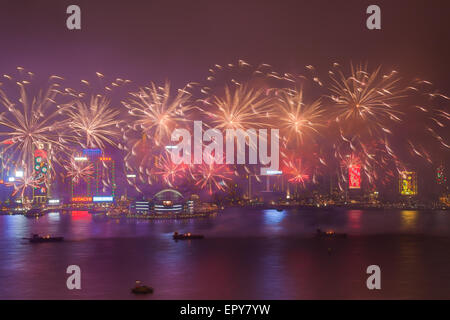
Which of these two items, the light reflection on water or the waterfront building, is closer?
the light reflection on water

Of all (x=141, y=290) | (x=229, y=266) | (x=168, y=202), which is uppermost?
(x=168, y=202)

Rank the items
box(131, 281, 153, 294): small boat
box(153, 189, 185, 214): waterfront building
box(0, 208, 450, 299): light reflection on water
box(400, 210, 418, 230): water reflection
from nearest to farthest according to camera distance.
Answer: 1. box(131, 281, 153, 294): small boat
2. box(0, 208, 450, 299): light reflection on water
3. box(400, 210, 418, 230): water reflection
4. box(153, 189, 185, 214): waterfront building

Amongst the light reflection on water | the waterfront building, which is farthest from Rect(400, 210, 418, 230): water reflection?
the waterfront building

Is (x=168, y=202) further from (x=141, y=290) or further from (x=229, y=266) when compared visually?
(x=141, y=290)

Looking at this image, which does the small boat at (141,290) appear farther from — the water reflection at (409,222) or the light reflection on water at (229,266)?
the water reflection at (409,222)

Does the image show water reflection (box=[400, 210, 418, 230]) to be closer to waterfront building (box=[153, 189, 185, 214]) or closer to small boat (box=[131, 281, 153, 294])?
waterfront building (box=[153, 189, 185, 214])

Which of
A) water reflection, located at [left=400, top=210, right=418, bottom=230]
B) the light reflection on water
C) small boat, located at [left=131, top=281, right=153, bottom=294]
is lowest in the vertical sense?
water reflection, located at [left=400, top=210, right=418, bottom=230]

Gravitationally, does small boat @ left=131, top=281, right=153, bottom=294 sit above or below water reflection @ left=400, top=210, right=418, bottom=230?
above

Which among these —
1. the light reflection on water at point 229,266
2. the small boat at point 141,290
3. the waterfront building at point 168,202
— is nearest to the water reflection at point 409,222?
the light reflection on water at point 229,266

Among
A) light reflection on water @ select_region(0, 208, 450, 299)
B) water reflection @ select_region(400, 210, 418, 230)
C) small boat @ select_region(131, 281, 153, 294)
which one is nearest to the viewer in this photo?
small boat @ select_region(131, 281, 153, 294)

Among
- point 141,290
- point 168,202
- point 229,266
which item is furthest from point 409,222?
point 141,290

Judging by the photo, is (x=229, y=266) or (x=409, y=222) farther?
(x=409, y=222)
